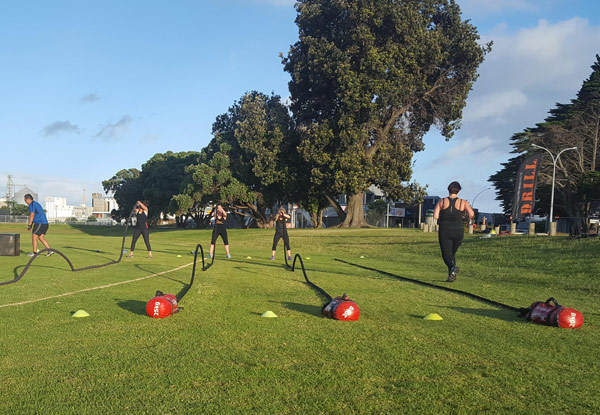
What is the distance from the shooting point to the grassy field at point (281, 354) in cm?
352

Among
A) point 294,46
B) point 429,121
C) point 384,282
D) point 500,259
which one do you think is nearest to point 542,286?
point 384,282

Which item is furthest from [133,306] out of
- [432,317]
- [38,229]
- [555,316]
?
[38,229]

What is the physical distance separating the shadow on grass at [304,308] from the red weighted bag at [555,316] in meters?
2.98

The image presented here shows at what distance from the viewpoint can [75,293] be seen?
838 cm

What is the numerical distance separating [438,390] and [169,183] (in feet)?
208

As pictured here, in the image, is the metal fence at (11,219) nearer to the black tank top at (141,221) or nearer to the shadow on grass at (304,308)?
the black tank top at (141,221)

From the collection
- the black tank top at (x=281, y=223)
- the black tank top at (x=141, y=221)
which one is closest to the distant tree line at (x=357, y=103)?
the black tank top at (x=281, y=223)

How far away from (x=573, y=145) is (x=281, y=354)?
49.2 m

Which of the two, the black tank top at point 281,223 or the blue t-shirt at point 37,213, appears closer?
the blue t-shirt at point 37,213

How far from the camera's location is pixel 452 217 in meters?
10.5

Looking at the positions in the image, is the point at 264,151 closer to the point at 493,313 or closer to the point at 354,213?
the point at 354,213

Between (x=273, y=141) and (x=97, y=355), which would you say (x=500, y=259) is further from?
(x=273, y=141)

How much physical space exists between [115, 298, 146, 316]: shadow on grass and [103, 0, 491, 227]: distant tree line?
29015mm

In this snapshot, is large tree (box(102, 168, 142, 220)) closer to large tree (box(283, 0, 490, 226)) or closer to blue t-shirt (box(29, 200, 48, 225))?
large tree (box(283, 0, 490, 226))
